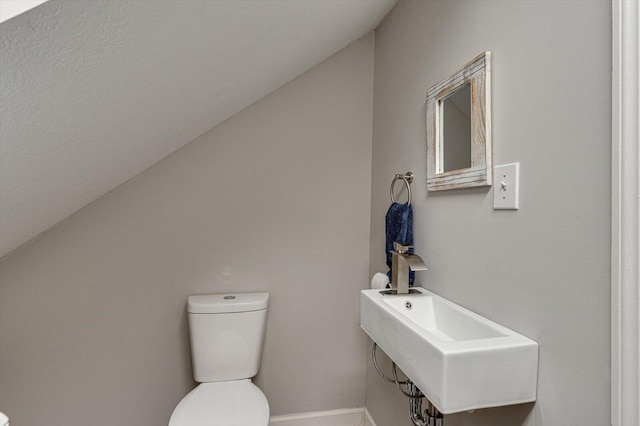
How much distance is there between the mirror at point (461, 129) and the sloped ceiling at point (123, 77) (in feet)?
1.90

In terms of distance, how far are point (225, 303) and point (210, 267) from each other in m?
0.24

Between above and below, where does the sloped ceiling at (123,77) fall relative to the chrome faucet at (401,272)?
above

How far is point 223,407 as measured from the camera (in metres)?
1.34

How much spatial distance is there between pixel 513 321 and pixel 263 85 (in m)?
1.40

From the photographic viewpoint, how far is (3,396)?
150 cm

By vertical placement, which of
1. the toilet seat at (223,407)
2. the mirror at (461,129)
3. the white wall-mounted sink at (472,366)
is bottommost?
the toilet seat at (223,407)

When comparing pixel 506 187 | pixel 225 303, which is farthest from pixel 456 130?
pixel 225 303

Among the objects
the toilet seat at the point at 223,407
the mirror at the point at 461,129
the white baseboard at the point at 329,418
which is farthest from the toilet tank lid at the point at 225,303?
the mirror at the point at 461,129

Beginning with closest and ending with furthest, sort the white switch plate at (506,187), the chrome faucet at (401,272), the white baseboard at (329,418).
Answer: the white switch plate at (506,187), the chrome faucet at (401,272), the white baseboard at (329,418)

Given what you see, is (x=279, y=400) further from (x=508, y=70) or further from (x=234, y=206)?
(x=508, y=70)

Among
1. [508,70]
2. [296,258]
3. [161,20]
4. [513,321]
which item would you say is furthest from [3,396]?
[508,70]

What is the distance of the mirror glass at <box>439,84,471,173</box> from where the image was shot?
39.8 inches

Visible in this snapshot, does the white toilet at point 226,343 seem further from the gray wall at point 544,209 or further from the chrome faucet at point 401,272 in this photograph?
the gray wall at point 544,209

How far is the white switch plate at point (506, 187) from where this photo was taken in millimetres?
814
